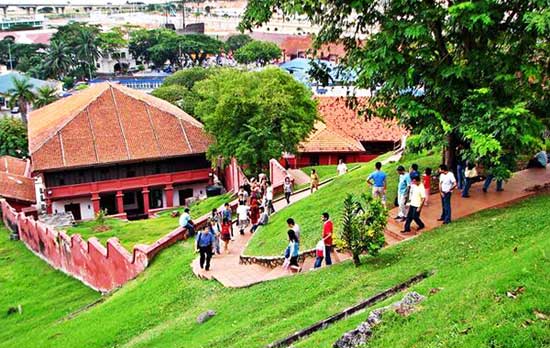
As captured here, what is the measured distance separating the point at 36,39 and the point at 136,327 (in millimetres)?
124752

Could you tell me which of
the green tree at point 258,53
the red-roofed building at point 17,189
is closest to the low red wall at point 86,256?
the red-roofed building at point 17,189

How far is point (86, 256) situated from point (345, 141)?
19741 mm

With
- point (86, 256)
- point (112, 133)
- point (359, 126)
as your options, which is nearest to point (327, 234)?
point (86, 256)

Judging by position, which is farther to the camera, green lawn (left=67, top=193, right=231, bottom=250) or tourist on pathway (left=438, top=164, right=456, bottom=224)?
green lawn (left=67, top=193, right=231, bottom=250)

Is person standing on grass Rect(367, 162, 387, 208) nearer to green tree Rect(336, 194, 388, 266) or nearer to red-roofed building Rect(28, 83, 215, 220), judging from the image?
green tree Rect(336, 194, 388, 266)

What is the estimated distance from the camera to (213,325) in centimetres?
1384

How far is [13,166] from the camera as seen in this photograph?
4694 centimetres

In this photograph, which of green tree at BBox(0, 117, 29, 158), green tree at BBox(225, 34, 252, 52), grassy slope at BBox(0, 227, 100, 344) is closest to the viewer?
grassy slope at BBox(0, 227, 100, 344)

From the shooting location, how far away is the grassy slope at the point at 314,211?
17703 millimetres

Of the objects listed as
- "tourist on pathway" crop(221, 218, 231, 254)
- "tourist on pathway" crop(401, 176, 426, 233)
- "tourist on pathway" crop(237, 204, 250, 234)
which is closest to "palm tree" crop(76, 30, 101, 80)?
"tourist on pathway" crop(237, 204, 250, 234)

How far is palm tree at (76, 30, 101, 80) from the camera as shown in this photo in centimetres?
9482

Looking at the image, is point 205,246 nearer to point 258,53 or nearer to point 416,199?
point 416,199

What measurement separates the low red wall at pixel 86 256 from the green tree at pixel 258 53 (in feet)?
223

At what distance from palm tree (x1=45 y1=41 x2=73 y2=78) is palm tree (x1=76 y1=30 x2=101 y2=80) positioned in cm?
167
